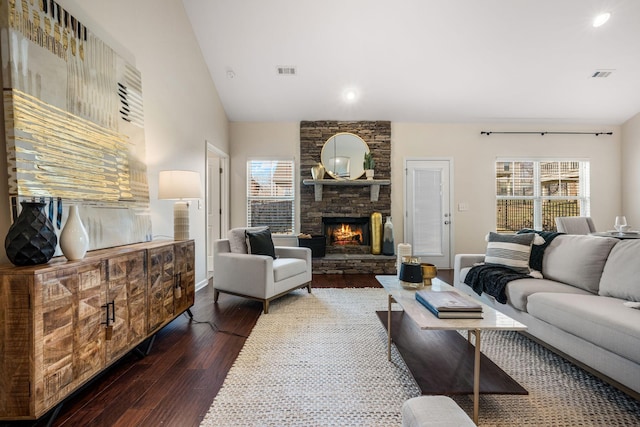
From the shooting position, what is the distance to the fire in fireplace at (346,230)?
5.25 meters

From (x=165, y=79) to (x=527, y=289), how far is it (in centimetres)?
387

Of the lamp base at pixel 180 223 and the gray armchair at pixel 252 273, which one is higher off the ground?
the lamp base at pixel 180 223

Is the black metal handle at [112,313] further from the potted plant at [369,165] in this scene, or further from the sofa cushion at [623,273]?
the potted plant at [369,165]

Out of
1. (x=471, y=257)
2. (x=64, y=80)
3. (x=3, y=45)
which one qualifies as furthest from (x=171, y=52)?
(x=471, y=257)

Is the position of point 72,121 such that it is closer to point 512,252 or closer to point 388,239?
point 512,252

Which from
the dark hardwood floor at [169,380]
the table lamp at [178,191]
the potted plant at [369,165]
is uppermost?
the potted plant at [369,165]

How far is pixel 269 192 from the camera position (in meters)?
5.27

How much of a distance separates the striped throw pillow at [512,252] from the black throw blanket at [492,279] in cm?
7

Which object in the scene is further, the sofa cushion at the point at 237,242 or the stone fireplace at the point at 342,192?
the stone fireplace at the point at 342,192

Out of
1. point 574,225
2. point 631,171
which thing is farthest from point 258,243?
point 631,171

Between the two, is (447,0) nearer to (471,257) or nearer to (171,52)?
A: (471,257)

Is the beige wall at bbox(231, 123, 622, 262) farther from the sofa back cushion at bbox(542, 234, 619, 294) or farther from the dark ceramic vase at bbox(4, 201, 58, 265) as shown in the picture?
the dark ceramic vase at bbox(4, 201, 58, 265)

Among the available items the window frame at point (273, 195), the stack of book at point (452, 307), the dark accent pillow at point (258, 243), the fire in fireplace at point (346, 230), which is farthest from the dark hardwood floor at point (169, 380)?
the fire in fireplace at point (346, 230)

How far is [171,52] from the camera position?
3.19 m
